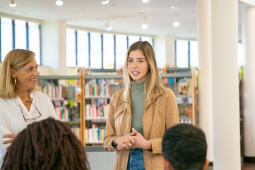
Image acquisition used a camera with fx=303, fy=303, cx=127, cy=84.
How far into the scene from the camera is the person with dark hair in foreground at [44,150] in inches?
39.6

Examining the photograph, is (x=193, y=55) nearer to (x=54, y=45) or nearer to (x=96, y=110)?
(x=54, y=45)

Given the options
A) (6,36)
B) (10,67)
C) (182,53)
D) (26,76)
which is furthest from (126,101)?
(182,53)

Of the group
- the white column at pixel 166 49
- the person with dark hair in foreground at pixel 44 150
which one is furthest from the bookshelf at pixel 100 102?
the white column at pixel 166 49

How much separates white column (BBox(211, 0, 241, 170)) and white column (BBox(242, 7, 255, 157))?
12.1 feet

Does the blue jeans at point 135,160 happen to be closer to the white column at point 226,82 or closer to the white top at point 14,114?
the white top at point 14,114

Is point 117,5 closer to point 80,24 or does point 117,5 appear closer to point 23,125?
point 80,24

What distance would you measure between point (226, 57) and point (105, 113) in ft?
11.7

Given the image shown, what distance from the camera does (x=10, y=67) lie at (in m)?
1.97

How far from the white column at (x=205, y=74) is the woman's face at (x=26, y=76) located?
491 centimetres

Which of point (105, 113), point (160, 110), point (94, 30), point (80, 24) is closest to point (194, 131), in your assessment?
point (160, 110)

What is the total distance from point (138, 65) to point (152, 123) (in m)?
0.38

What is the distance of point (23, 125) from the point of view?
1889 mm

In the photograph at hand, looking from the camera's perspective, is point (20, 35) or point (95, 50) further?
point (95, 50)

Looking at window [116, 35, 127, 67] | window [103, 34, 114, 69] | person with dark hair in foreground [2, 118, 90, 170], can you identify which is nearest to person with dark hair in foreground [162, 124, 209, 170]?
person with dark hair in foreground [2, 118, 90, 170]
